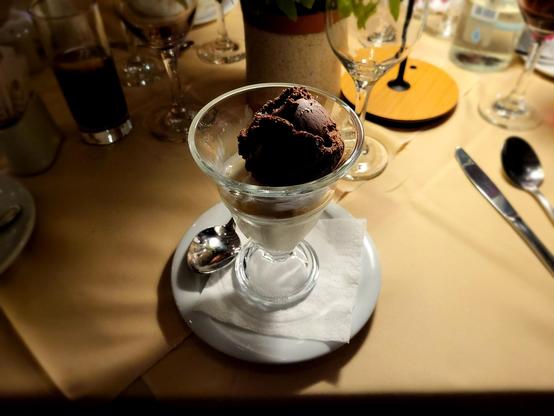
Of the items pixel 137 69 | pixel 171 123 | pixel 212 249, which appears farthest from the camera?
pixel 137 69

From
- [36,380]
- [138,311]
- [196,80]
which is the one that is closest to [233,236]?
[138,311]

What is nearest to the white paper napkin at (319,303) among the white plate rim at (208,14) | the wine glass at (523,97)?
the wine glass at (523,97)

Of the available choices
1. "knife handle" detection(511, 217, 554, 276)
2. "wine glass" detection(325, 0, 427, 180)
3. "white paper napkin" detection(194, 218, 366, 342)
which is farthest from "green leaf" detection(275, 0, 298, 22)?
"knife handle" detection(511, 217, 554, 276)

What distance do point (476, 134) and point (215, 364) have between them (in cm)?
51

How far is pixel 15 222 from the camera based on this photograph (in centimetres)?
53

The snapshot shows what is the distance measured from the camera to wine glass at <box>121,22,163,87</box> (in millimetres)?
793

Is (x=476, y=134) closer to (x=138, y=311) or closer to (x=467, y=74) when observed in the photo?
(x=467, y=74)

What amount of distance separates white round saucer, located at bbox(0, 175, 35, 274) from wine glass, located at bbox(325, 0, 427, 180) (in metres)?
0.41

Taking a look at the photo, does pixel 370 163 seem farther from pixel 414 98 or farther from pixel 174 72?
pixel 174 72

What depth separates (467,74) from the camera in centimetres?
Answer: 79

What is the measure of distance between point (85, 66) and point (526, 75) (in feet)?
2.17

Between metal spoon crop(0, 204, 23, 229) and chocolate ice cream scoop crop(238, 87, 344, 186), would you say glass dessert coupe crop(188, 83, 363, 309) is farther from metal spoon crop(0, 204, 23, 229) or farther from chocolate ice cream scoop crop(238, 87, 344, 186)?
metal spoon crop(0, 204, 23, 229)

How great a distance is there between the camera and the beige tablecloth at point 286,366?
1.35 ft

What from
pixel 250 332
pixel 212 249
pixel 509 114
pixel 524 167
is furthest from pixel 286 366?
pixel 509 114
